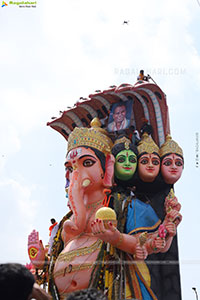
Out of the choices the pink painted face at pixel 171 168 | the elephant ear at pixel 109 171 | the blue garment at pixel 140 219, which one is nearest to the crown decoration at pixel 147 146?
the pink painted face at pixel 171 168

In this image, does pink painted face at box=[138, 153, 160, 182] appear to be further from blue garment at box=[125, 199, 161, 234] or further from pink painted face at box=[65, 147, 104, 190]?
pink painted face at box=[65, 147, 104, 190]

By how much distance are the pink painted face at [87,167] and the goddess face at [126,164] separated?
32 centimetres

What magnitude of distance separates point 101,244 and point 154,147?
1857 mm

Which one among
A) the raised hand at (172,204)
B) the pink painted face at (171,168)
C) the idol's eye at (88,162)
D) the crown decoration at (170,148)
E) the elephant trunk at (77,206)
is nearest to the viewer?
the raised hand at (172,204)

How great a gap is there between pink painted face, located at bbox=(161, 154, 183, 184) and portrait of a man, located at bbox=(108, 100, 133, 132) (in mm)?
983

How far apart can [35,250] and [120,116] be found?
9.10 feet

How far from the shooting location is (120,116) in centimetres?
849

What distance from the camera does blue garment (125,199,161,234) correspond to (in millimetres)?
7387

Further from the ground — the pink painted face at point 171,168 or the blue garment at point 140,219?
the pink painted face at point 171,168

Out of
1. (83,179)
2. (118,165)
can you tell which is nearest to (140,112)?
(118,165)

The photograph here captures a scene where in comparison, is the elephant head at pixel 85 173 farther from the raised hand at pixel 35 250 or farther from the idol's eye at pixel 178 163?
the idol's eye at pixel 178 163

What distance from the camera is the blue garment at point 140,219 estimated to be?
739cm

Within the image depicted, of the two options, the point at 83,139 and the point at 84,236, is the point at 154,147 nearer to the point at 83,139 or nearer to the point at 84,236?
the point at 83,139

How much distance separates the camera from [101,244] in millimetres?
7316
